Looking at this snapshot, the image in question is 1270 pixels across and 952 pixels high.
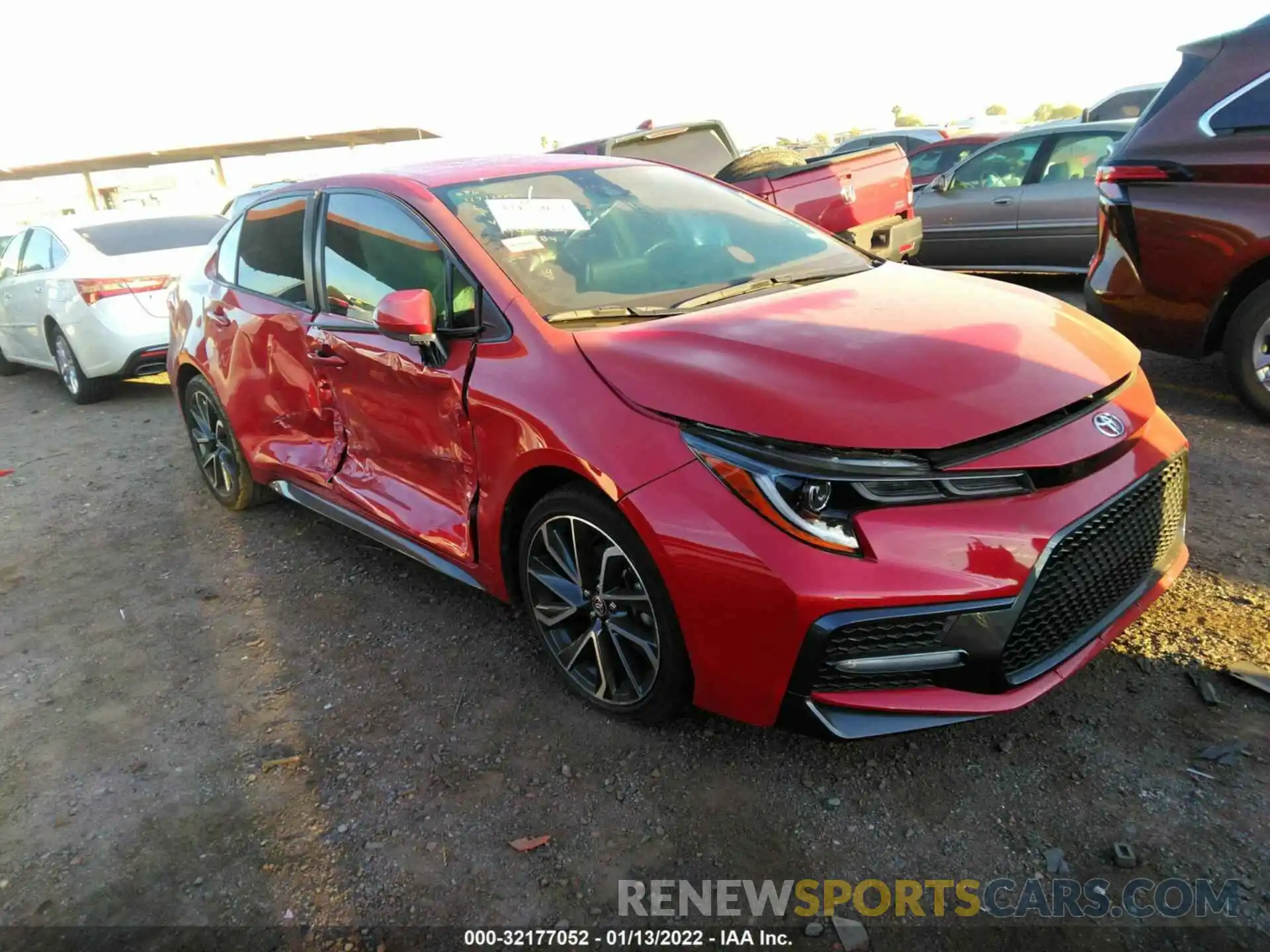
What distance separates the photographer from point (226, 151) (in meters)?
36.5

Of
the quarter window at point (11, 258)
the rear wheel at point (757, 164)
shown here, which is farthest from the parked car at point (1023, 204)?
the quarter window at point (11, 258)

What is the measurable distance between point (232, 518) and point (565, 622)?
283cm

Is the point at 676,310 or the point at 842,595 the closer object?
the point at 842,595

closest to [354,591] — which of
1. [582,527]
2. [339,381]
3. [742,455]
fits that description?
[339,381]

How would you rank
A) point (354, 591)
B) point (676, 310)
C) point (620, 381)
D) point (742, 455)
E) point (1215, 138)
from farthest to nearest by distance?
point (1215, 138), point (354, 591), point (676, 310), point (620, 381), point (742, 455)

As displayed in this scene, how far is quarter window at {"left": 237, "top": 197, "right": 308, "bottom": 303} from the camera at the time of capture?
3797mm

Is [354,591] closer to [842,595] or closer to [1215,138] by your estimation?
[842,595]

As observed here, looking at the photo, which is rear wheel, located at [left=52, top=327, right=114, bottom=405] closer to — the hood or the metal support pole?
the hood

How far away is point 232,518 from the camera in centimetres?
485

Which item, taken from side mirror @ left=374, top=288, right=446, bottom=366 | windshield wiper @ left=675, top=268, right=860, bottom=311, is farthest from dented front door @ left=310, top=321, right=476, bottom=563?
windshield wiper @ left=675, top=268, right=860, bottom=311

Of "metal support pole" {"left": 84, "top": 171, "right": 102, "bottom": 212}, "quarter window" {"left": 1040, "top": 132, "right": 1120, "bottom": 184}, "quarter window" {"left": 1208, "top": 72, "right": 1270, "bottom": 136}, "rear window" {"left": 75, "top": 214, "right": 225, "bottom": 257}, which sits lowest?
"metal support pole" {"left": 84, "top": 171, "right": 102, "bottom": 212}

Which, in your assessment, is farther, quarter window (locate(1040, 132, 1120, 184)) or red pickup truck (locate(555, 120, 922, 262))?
quarter window (locate(1040, 132, 1120, 184))

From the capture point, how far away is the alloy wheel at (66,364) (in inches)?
303

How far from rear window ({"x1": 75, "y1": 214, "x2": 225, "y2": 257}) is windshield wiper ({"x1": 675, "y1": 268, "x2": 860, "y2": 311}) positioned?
6.03m
